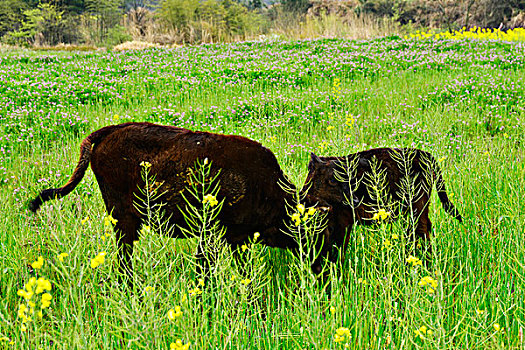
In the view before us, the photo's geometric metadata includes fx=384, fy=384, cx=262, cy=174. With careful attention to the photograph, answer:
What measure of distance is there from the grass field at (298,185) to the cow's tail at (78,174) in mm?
215

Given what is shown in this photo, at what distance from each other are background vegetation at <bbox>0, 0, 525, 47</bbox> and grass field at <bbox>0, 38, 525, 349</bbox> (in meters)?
11.7

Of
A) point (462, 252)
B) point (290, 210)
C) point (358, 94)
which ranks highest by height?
point (358, 94)

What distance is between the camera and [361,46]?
15.8 m

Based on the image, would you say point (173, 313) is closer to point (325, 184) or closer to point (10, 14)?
point (325, 184)

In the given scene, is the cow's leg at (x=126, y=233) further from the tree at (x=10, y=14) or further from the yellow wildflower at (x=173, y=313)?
the tree at (x=10, y=14)

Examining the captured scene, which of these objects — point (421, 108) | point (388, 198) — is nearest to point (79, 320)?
point (388, 198)

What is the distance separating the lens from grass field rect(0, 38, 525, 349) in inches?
73.4

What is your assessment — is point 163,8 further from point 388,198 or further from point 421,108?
point 388,198

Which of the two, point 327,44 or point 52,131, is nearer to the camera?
point 52,131

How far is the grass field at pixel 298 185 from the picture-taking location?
6.12 ft

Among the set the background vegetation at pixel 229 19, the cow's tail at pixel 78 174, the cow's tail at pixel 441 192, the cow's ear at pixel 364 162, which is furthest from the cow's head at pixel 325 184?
the background vegetation at pixel 229 19

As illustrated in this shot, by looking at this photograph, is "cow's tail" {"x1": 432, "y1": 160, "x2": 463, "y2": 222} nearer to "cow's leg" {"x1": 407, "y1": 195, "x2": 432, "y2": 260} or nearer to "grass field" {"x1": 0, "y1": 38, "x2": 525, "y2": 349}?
"cow's leg" {"x1": 407, "y1": 195, "x2": 432, "y2": 260}

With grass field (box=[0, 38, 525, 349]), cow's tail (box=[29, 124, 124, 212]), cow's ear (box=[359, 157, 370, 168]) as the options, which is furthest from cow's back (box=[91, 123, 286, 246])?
cow's ear (box=[359, 157, 370, 168])

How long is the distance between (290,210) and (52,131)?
580 cm
